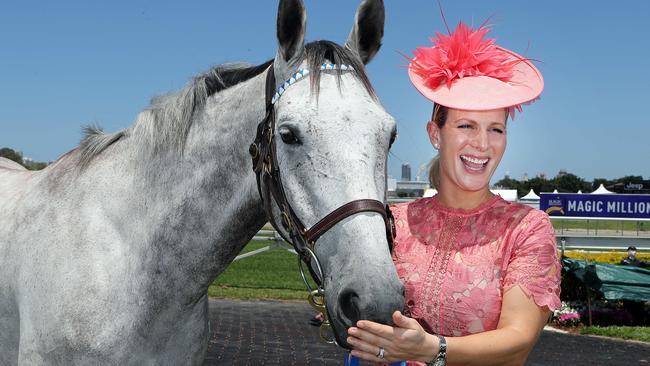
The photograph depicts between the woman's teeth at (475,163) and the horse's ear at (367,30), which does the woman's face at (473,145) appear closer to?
the woman's teeth at (475,163)

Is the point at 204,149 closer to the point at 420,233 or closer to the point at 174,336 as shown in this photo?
the point at 174,336

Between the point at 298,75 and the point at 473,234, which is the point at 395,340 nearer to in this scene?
the point at 473,234

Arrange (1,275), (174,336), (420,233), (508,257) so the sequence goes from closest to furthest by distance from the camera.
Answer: (508,257) → (420,233) → (174,336) → (1,275)

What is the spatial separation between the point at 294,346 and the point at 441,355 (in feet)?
23.0

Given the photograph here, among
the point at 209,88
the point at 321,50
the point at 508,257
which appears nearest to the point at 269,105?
the point at 321,50

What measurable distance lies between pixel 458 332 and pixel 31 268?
5.96 ft

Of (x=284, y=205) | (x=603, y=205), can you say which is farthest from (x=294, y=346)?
(x=603, y=205)

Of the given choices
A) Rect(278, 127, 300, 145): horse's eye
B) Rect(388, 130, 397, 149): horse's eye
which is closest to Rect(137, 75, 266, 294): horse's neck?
Rect(278, 127, 300, 145): horse's eye

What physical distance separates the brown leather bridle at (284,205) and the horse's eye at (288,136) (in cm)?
9

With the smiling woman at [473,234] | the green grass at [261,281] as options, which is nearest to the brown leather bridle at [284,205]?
the smiling woman at [473,234]

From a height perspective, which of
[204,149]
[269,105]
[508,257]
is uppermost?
[269,105]

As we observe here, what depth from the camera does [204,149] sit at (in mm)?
2740

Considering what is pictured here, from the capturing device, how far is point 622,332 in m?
10.4

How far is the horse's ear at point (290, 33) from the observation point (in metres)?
2.44
